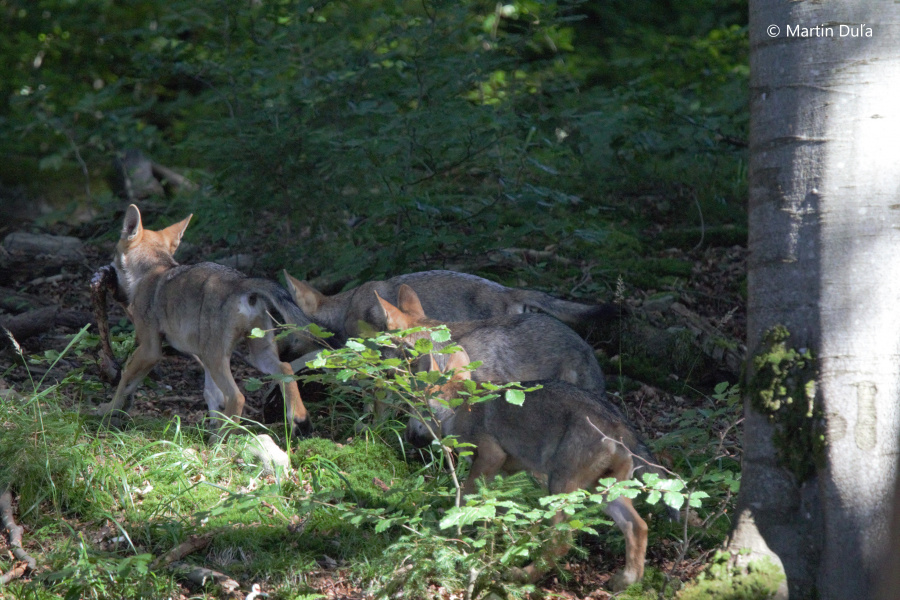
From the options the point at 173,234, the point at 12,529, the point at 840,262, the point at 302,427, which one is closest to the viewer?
the point at 840,262

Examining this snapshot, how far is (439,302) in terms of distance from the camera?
663cm

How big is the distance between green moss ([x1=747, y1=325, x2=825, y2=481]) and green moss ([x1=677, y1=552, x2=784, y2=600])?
1.37ft

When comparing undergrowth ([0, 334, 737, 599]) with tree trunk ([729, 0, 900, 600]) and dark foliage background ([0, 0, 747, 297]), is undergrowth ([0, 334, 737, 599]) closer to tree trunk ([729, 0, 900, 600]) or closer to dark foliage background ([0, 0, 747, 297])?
tree trunk ([729, 0, 900, 600])

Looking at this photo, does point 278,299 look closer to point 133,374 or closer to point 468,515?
point 133,374

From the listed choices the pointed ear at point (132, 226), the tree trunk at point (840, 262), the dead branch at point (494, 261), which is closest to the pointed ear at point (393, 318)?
the tree trunk at point (840, 262)

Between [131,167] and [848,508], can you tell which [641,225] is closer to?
[848,508]

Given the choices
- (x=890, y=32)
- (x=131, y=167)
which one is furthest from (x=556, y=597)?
(x=131, y=167)

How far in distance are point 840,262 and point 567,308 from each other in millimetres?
3100

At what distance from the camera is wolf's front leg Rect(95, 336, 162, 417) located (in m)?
6.05

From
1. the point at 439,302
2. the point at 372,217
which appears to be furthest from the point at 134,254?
the point at 439,302

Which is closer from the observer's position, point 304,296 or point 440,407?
point 440,407

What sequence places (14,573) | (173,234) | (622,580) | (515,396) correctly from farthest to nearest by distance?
(173,234), (14,573), (622,580), (515,396)

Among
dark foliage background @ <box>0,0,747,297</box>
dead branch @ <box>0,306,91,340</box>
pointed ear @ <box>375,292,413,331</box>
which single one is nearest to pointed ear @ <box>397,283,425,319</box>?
pointed ear @ <box>375,292,413,331</box>

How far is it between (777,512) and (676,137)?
258 inches
